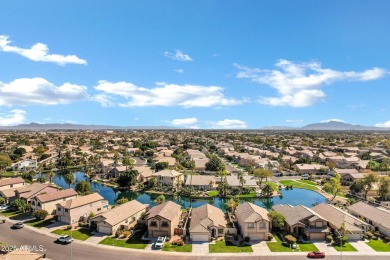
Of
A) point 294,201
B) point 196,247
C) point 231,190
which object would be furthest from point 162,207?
point 294,201

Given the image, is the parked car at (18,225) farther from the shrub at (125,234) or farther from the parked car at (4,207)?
the shrub at (125,234)

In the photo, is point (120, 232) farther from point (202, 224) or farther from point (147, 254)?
point (202, 224)

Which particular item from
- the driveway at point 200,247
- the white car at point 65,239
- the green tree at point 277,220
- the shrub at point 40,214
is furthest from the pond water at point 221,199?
the white car at point 65,239

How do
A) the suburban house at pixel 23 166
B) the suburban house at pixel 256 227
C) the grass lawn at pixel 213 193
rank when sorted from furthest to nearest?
the suburban house at pixel 23 166, the grass lawn at pixel 213 193, the suburban house at pixel 256 227

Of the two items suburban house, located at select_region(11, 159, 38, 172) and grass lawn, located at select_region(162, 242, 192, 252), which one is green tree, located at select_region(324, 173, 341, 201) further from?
suburban house, located at select_region(11, 159, 38, 172)

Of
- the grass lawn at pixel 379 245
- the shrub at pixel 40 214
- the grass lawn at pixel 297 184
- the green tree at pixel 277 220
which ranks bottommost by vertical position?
the grass lawn at pixel 297 184

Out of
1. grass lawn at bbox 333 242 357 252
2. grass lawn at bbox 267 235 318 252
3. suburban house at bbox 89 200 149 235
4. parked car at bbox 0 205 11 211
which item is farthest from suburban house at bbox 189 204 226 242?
parked car at bbox 0 205 11 211

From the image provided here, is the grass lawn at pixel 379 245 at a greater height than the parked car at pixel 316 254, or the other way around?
the parked car at pixel 316 254
